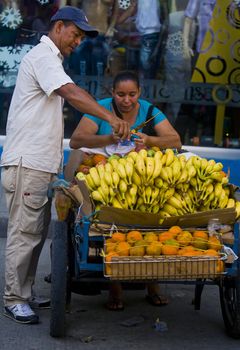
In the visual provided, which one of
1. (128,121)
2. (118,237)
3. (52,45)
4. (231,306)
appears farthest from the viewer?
(128,121)

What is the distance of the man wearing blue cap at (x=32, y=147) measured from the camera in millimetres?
5469

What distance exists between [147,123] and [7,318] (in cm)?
165

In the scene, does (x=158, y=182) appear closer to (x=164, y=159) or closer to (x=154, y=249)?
(x=164, y=159)

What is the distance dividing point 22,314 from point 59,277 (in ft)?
2.35

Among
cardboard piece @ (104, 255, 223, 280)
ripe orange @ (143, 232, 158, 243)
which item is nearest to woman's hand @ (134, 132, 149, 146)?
ripe orange @ (143, 232, 158, 243)

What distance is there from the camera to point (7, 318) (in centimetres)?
571

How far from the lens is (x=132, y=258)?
475 cm

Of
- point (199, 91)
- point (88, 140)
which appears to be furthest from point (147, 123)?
point (199, 91)

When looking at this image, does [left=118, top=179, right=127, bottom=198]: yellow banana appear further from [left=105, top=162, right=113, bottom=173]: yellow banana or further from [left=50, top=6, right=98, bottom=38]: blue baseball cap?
[left=50, top=6, right=98, bottom=38]: blue baseball cap

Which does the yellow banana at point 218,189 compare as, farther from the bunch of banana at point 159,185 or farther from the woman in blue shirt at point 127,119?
the woman in blue shirt at point 127,119

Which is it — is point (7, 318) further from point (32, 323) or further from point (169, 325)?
point (169, 325)

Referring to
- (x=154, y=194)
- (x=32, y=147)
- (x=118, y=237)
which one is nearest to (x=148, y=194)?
(x=154, y=194)

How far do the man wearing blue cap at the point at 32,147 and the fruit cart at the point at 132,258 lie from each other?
0.38 meters

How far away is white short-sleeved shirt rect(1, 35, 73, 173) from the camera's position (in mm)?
5461
